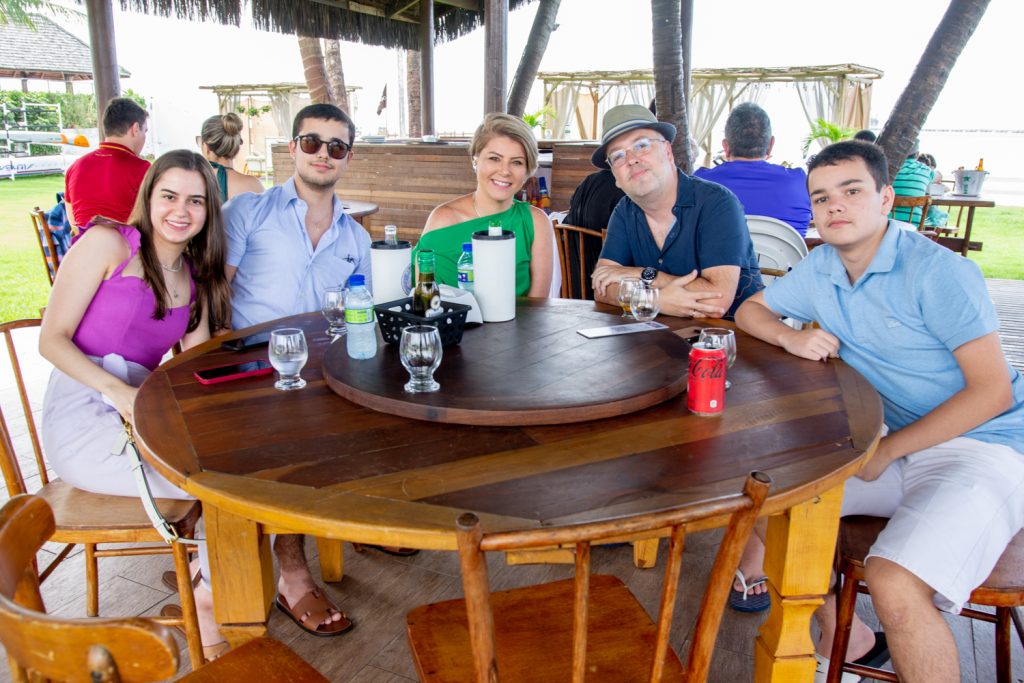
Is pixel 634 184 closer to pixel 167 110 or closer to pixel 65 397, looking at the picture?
pixel 65 397

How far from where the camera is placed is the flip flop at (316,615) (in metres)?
2.26

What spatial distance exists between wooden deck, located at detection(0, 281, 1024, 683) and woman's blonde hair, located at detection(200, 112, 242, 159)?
307 cm

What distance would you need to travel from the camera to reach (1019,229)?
1319 cm

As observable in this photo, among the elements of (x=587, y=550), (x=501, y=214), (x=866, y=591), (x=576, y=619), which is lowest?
(x=866, y=591)

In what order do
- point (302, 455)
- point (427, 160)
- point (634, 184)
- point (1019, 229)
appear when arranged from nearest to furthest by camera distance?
point (302, 455) < point (634, 184) < point (427, 160) < point (1019, 229)

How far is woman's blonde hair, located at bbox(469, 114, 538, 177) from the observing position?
10.1ft

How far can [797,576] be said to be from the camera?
4.75 feet

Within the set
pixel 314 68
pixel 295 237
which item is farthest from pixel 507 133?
pixel 314 68

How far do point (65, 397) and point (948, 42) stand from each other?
19.1 feet

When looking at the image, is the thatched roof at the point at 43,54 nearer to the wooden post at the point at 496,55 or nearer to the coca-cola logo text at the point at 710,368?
the wooden post at the point at 496,55

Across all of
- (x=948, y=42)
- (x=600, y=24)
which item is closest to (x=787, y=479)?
(x=948, y=42)

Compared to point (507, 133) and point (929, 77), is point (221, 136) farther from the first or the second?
point (929, 77)

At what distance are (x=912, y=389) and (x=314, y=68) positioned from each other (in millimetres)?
8864

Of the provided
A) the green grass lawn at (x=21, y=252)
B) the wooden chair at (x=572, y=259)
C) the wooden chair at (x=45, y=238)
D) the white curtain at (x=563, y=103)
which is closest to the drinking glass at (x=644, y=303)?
the wooden chair at (x=572, y=259)
